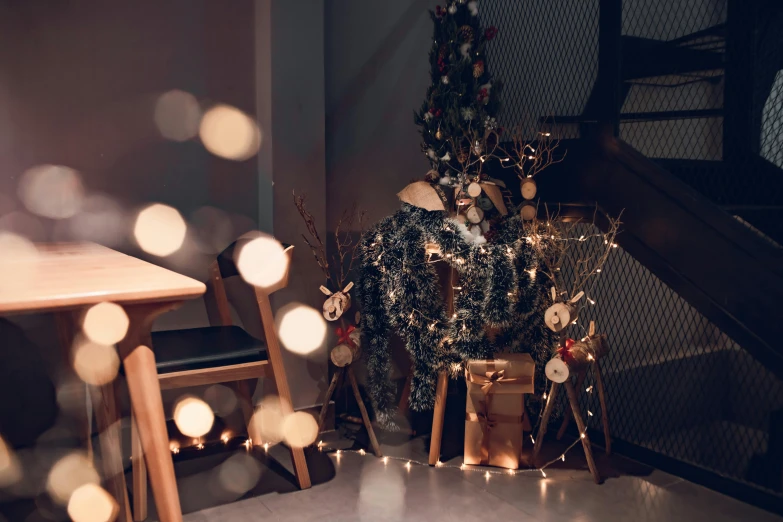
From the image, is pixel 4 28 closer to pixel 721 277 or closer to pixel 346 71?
pixel 346 71

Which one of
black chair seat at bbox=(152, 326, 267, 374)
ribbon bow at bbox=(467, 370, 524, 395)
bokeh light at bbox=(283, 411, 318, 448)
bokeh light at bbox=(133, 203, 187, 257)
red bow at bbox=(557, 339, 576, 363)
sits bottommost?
bokeh light at bbox=(283, 411, 318, 448)

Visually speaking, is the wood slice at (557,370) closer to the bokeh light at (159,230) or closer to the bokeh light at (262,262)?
the bokeh light at (262,262)

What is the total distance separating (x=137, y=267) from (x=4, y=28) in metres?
1.45

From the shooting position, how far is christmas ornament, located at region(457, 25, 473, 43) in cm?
296

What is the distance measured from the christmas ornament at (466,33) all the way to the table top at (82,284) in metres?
1.73

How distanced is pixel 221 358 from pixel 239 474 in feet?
2.01

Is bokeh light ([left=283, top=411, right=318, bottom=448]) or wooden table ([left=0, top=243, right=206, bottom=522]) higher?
wooden table ([left=0, top=243, right=206, bottom=522])

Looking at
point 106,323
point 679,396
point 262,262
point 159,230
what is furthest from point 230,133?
point 679,396

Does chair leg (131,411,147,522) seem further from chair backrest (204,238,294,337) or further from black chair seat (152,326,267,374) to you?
chair backrest (204,238,294,337)

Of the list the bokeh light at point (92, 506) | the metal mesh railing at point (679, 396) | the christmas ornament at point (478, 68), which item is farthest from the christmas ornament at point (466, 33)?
the bokeh light at point (92, 506)

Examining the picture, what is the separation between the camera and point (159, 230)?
3012 millimetres

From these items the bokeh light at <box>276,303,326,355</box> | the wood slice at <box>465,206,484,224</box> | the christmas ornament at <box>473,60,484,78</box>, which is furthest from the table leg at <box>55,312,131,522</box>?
the christmas ornament at <box>473,60,484,78</box>

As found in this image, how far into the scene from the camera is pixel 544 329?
2.81 metres

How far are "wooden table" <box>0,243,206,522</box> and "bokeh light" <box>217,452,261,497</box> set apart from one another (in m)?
0.97
